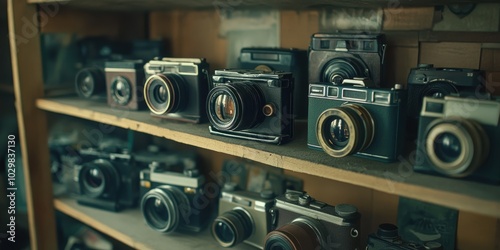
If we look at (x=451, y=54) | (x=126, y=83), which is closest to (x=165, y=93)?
(x=126, y=83)

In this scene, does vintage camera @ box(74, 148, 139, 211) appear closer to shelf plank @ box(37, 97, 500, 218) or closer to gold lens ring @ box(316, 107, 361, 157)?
shelf plank @ box(37, 97, 500, 218)

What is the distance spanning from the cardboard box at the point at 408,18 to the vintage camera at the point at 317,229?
447 millimetres

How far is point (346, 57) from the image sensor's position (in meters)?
1.00

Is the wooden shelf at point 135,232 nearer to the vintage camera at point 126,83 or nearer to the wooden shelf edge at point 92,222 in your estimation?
the wooden shelf edge at point 92,222

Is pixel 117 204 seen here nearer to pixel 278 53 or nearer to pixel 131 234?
pixel 131 234

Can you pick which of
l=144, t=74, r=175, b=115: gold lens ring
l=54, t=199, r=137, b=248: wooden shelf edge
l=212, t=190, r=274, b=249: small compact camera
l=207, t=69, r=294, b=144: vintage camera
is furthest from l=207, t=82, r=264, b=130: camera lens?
l=54, t=199, r=137, b=248: wooden shelf edge

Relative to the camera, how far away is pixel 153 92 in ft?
3.73

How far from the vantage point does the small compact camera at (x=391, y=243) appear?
918 mm

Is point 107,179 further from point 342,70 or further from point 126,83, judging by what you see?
Result: point 342,70

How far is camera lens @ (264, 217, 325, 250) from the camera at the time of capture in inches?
37.8

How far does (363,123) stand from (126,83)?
0.74 m

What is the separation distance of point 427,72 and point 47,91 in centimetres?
120

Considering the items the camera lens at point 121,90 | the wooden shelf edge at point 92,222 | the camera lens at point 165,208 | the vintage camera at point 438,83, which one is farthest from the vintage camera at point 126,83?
the vintage camera at point 438,83

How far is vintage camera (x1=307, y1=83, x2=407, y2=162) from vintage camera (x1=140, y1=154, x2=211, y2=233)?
1.77 ft
